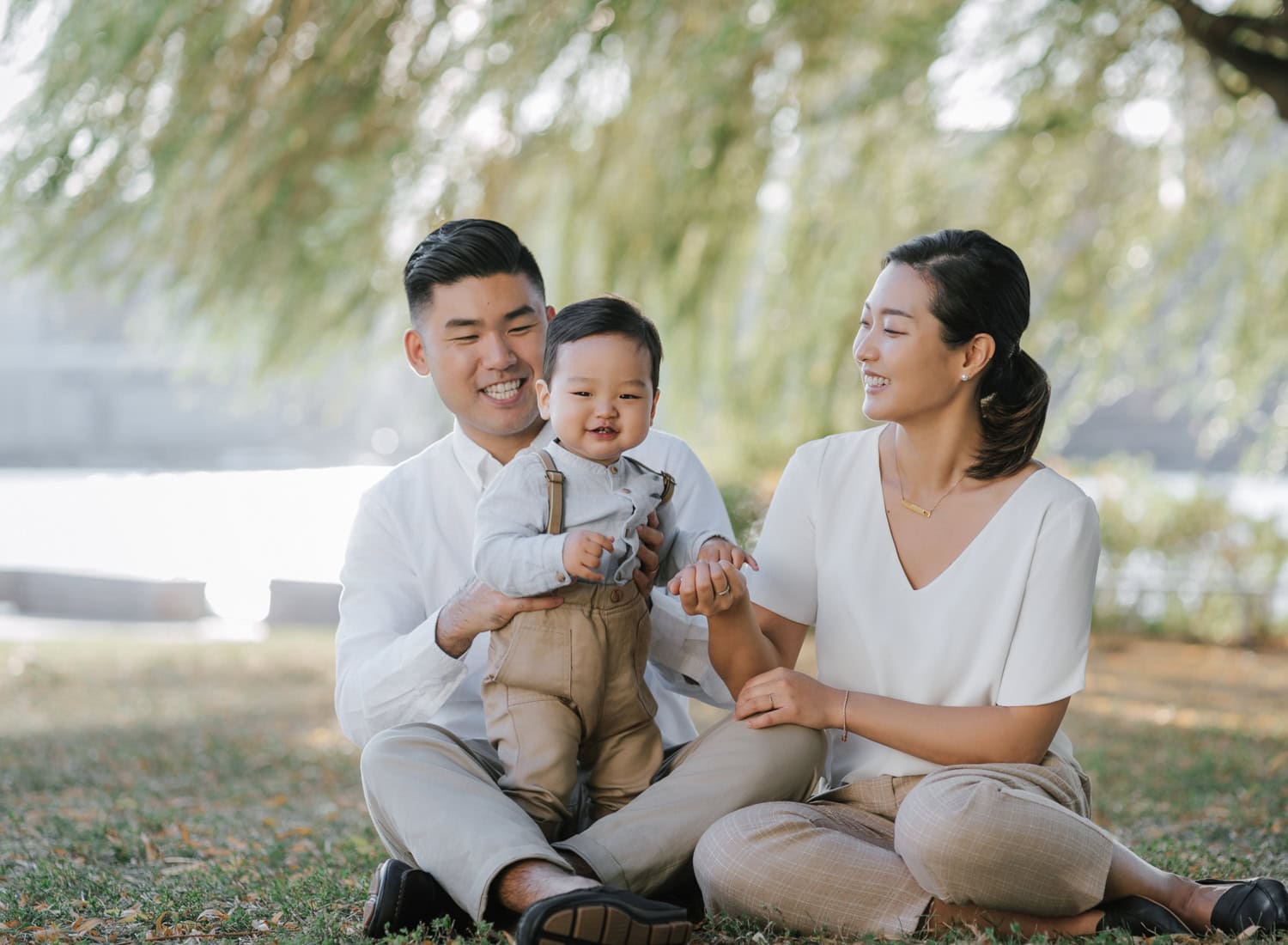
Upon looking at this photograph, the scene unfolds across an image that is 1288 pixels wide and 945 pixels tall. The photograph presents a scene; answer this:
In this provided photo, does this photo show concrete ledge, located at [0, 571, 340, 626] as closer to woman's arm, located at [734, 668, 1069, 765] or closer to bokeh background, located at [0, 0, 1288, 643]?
bokeh background, located at [0, 0, 1288, 643]

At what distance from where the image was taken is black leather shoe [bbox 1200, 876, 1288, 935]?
242 cm

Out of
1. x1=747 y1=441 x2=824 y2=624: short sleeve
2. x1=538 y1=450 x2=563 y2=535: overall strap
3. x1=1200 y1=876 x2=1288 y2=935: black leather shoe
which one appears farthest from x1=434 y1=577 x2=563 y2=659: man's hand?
x1=1200 y1=876 x2=1288 y2=935: black leather shoe

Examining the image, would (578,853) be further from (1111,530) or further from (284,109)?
(1111,530)

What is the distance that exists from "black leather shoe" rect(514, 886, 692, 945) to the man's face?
1081 millimetres

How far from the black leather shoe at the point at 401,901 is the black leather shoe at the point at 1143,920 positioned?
1116mm

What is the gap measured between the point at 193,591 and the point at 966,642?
984cm

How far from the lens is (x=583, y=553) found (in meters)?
2.31

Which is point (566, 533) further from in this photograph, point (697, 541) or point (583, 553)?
point (697, 541)

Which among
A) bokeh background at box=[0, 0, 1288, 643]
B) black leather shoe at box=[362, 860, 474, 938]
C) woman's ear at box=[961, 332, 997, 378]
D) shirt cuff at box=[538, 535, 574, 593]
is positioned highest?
bokeh background at box=[0, 0, 1288, 643]

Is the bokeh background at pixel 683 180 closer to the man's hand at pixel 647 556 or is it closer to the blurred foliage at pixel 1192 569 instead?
the blurred foliage at pixel 1192 569

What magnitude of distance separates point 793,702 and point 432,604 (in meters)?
0.83

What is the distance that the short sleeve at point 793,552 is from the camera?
9.04 ft

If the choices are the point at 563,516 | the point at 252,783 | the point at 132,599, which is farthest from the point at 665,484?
the point at 132,599

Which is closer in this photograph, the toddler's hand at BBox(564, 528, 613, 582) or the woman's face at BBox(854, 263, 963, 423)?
the toddler's hand at BBox(564, 528, 613, 582)
